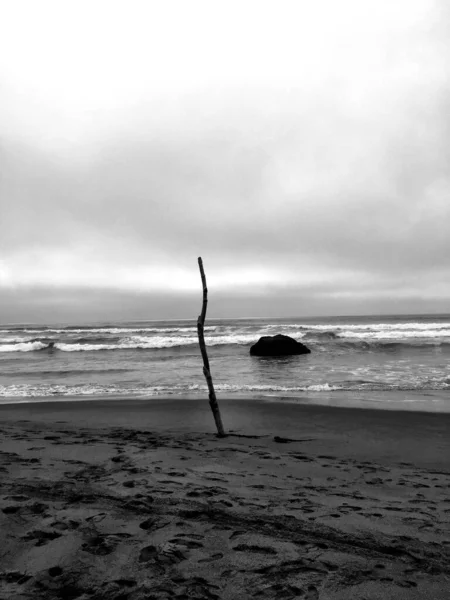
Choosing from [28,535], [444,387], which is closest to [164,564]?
[28,535]

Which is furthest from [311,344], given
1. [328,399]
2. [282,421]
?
[282,421]

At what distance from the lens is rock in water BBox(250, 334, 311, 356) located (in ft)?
77.9

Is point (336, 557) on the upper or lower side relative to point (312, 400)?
upper

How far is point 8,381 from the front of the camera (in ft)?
52.3

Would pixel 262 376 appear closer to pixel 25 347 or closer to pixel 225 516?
pixel 225 516

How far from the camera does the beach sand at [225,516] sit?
2.59 meters

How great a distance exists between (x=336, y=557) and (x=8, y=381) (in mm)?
16443

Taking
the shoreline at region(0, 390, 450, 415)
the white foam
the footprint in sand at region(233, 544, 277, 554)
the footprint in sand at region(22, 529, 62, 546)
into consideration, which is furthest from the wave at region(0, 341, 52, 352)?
the footprint in sand at region(233, 544, 277, 554)

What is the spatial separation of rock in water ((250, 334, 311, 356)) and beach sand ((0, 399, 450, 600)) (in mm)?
16081

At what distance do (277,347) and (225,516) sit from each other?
20.5m

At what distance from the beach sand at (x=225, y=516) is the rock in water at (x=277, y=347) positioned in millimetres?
16081

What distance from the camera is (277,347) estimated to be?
938 inches

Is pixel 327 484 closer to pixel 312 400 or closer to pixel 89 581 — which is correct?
pixel 89 581

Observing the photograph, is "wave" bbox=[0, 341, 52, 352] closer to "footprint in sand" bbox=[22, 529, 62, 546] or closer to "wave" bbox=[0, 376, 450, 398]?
"wave" bbox=[0, 376, 450, 398]
